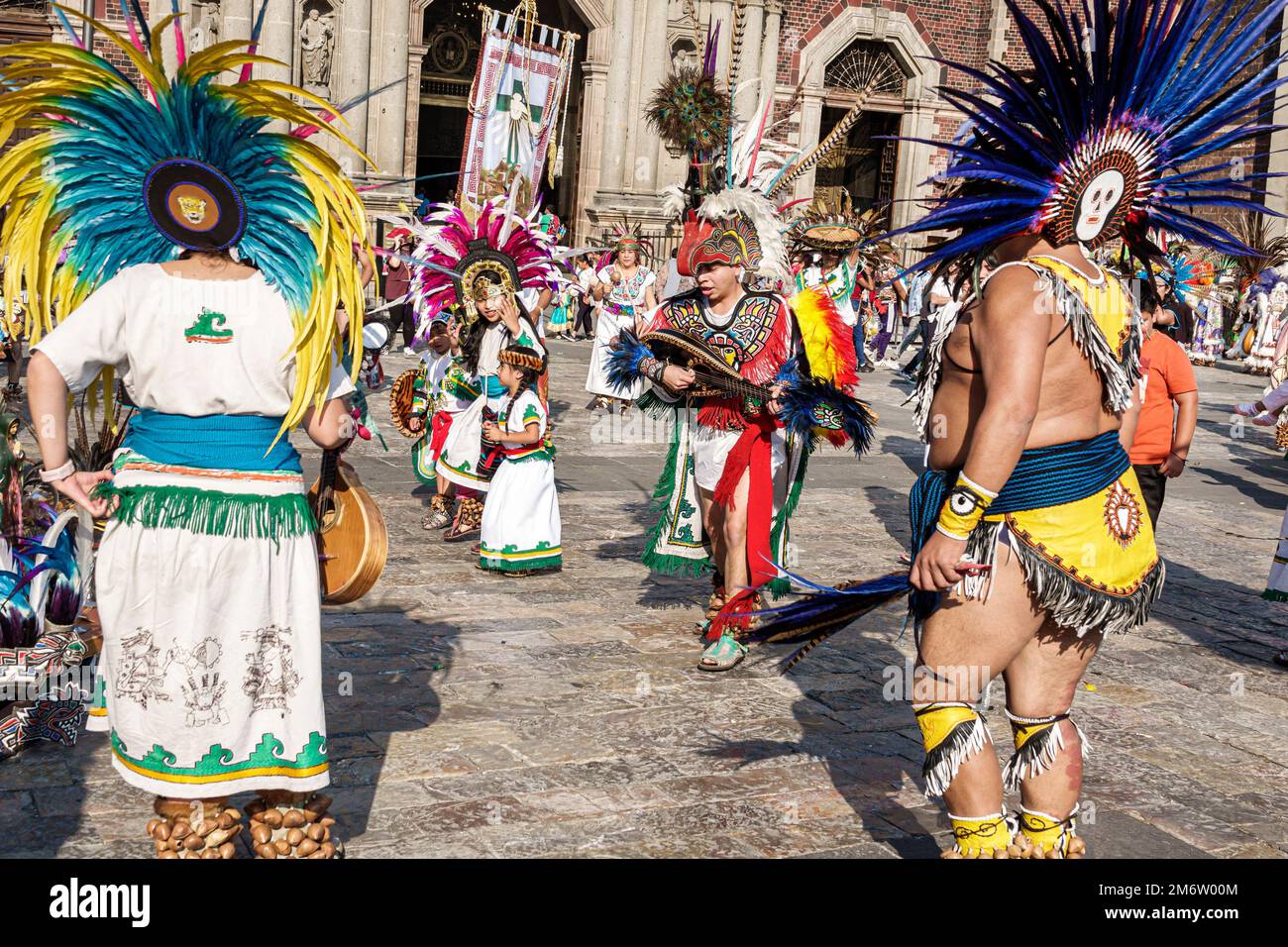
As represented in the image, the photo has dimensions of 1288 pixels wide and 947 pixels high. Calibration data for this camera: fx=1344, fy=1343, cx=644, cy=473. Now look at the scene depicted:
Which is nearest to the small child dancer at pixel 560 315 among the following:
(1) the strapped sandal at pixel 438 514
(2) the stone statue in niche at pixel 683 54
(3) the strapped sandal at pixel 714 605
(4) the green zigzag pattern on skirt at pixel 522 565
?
(2) the stone statue in niche at pixel 683 54

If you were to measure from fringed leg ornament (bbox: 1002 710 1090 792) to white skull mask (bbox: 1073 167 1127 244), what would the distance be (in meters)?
1.35

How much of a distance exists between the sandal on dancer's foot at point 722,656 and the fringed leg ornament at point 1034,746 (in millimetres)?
2407

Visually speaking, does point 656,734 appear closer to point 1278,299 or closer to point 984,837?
point 984,837

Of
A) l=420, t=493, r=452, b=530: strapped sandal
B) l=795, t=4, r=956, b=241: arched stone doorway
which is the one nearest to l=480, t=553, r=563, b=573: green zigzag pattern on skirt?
l=420, t=493, r=452, b=530: strapped sandal

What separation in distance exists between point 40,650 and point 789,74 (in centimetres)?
2667

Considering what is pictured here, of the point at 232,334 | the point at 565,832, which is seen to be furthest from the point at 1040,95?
the point at 565,832

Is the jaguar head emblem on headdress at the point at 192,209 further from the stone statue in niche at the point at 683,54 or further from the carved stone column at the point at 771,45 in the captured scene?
the carved stone column at the point at 771,45

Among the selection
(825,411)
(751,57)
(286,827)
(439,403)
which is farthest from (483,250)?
(751,57)

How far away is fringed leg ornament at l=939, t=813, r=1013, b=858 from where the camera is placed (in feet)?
11.8

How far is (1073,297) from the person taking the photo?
3.57 metres

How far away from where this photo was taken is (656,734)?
525 cm

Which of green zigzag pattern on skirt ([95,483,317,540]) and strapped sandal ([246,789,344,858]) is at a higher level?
green zigzag pattern on skirt ([95,483,317,540])

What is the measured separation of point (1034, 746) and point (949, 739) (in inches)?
11.5

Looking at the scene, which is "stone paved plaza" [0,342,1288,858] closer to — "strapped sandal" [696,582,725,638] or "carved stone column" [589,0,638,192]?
"strapped sandal" [696,582,725,638]
